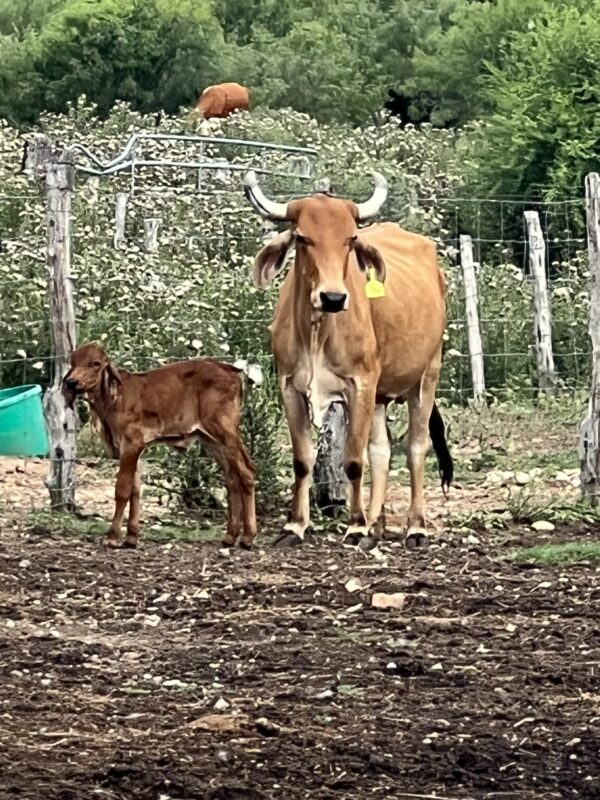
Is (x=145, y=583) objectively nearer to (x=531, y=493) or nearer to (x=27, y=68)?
(x=531, y=493)

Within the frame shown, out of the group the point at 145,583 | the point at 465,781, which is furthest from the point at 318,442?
the point at 465,781

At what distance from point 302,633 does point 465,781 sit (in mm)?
2226

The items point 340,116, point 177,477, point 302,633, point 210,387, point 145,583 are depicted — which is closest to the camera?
point 302,633

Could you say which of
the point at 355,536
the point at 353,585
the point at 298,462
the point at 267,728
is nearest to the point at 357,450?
the point at 298,462

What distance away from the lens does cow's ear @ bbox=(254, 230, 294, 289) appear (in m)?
9.77

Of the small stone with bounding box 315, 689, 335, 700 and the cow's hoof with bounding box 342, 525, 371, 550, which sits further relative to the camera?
the cow's hoof with bounding box 342, 525, 371, 550

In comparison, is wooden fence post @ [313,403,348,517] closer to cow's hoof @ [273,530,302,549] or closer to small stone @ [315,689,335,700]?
cow's hoof @ [273,530,302,549]

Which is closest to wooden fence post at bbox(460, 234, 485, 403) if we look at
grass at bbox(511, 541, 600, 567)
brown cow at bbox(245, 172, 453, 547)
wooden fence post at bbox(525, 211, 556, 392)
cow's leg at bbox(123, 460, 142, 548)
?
wooden fence post at bbox(525, 211, 556, 392)

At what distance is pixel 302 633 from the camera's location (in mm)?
7430

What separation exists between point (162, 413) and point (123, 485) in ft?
1.43

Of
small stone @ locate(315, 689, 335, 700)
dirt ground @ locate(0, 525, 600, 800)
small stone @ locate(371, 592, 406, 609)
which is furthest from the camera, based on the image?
small stone @ locate(371, 592, 406, 609)

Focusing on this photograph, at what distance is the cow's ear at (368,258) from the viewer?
993 centimetres

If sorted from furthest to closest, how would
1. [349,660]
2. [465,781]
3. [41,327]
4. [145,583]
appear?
1. [41,327]
2. [145,583]
3. [349,660]
4. [465,781]

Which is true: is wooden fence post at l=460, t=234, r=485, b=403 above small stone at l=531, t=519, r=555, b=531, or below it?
above
